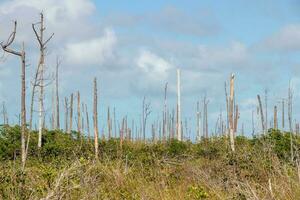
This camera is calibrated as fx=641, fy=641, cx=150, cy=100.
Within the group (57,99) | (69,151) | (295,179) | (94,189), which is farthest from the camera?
(57,99)

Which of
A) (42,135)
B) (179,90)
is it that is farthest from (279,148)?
(179,90)

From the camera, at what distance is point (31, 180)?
8.52 m

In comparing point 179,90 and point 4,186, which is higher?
point 179,90

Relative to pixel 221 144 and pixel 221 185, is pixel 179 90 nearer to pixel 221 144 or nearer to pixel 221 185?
pixel 221 144

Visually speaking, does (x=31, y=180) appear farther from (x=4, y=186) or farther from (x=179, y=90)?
(x=179, y=90)

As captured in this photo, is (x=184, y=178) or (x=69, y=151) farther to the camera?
(x=69, y=151)

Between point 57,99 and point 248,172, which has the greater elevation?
point 57,99

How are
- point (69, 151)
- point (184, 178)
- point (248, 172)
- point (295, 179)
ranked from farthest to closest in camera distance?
point (69, 151) → point (184, 178) → point (248, 172) → point (295, 179)

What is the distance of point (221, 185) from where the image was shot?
902 cm

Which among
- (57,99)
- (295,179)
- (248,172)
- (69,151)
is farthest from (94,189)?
(57,99)

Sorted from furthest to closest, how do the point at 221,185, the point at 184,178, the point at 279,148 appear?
the point at 279,148 → the point at 184,178 → the point at 221,185

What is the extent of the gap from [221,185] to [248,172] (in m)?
1.82

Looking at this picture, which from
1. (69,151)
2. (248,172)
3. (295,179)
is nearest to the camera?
(295,179)

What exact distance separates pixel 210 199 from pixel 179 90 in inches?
974
